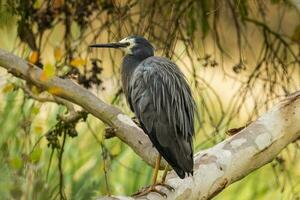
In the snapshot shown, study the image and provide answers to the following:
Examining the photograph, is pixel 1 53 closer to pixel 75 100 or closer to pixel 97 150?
pixel 75 100

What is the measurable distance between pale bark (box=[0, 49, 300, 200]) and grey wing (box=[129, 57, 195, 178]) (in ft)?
0.24

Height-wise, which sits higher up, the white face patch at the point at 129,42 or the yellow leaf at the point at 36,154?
the white face patch at the point at 129,42

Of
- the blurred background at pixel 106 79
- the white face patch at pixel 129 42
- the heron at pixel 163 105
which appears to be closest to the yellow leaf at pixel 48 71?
the blurred background at pixel 106 79

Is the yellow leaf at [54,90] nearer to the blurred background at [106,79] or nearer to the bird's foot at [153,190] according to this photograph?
the blurred background at [106,79]

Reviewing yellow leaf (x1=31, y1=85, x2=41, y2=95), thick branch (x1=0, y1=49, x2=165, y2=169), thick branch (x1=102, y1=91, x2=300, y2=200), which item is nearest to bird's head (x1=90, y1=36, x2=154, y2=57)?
thick branch (x1=0, y1=49, x2=165, y2=169)

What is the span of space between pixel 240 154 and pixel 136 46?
54 cm

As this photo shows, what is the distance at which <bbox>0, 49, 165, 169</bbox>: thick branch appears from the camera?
125 inches

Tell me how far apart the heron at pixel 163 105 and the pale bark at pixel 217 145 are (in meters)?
0.05

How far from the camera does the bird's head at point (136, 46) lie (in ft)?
10.7

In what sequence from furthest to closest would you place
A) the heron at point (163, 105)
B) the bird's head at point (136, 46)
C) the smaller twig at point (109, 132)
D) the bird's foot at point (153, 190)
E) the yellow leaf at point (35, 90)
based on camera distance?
the yellow leaf at point (35, 90)
the bird's head at point (136, 46)
the smaller twig at point (109, 132)
the heron at point (163, 105)
the bird's foot at point (153, 190)

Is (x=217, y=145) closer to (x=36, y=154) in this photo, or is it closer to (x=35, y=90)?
(x=36, y=154)

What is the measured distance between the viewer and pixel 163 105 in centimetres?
303

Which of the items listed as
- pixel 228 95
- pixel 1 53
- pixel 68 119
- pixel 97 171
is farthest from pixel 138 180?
pixel 228 95

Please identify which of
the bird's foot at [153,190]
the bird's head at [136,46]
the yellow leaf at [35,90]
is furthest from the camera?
the yellow leaf at [35,90]
